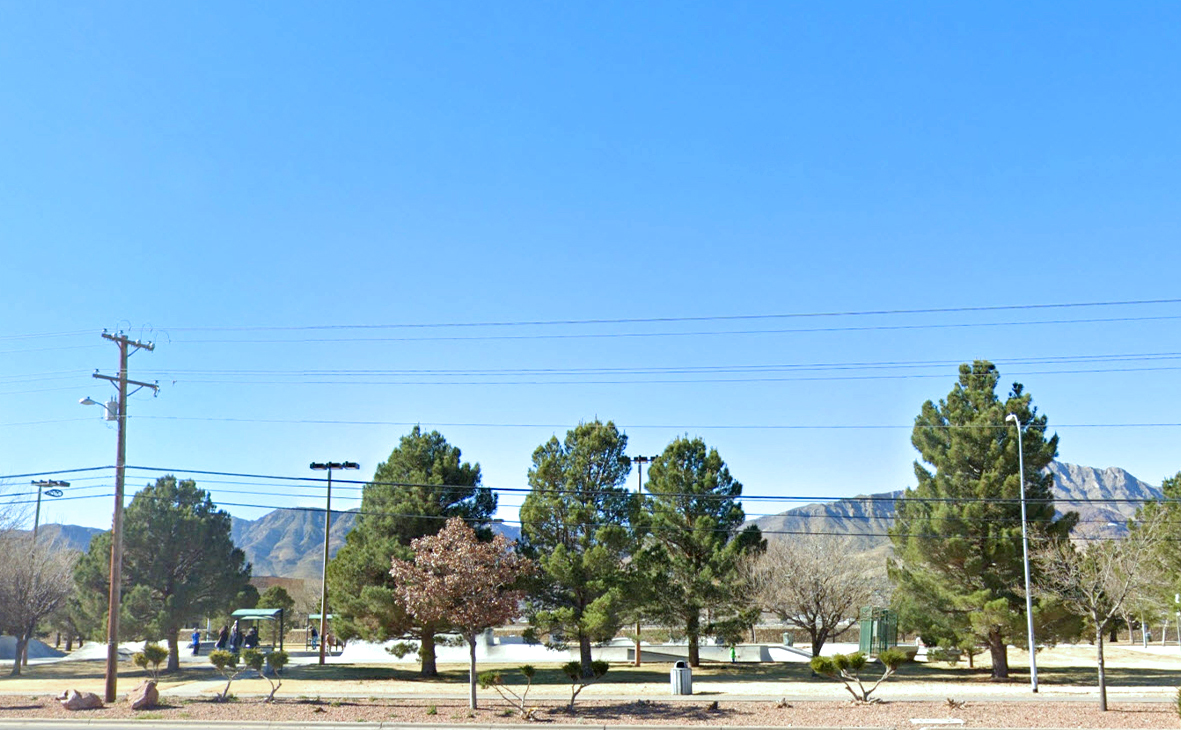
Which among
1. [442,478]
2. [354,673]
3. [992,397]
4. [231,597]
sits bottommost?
[354,673]

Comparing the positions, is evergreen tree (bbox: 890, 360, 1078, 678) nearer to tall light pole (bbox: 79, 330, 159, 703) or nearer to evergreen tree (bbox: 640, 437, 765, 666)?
evergreen tree (bbox: 640, 437, 765, 666)

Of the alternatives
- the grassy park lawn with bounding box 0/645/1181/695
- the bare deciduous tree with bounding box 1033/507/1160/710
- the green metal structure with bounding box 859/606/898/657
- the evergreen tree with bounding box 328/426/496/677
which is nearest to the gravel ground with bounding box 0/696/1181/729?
the bare deciduous tree with bounding box 1033/507/1160/710

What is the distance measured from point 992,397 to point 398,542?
2494cm

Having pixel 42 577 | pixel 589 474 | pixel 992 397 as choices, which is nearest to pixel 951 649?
pixel 992 397

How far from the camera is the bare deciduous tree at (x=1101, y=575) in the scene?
25.9 meters

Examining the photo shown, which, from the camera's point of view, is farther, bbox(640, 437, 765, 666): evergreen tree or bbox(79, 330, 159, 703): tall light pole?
bbox(640, 437, 765, 666): evergreen tree

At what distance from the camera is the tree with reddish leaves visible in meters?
26.9

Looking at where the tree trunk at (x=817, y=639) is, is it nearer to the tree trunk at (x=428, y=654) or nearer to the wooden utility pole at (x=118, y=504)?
the tree trunk at (x=428, y=654)

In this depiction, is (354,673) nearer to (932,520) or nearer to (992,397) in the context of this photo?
(932,520)

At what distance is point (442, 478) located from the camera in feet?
133

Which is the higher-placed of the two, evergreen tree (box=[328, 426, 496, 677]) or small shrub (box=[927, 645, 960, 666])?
evergreen tree (box=[328, 426, 496, 677])

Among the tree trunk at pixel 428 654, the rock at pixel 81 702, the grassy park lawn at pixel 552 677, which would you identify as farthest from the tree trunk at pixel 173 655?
the rock at pixel 81 702

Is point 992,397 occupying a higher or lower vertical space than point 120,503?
higher

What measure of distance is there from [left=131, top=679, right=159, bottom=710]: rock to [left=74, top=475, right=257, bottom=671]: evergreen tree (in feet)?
52.1
